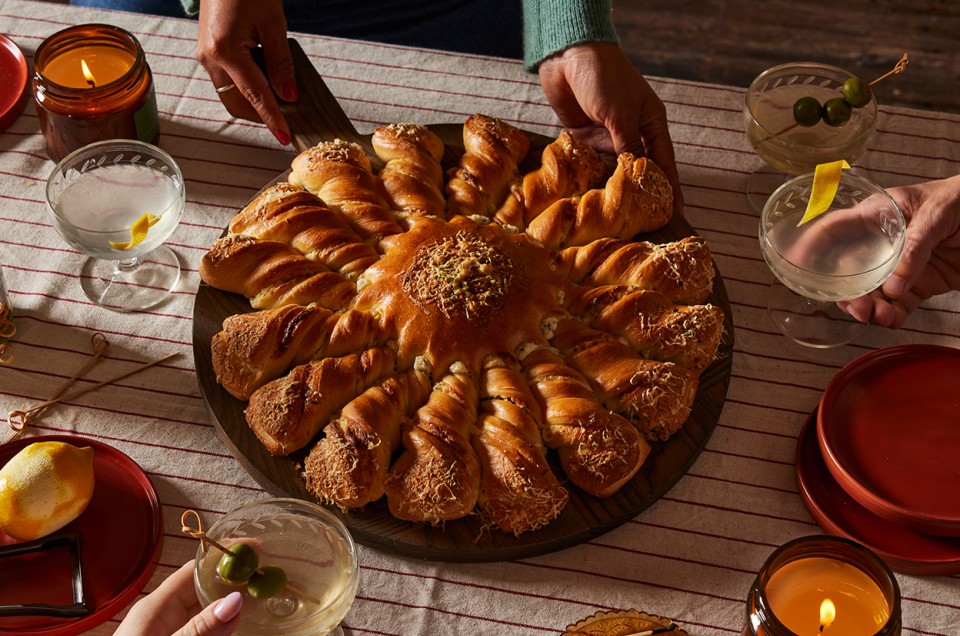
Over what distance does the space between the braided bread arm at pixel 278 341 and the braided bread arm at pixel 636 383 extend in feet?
1.15

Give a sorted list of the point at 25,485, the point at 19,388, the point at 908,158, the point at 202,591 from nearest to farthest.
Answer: the point at 202,591 < the point at 25,485 < the point at 19,388 < the point at 908,158

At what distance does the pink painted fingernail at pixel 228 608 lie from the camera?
129 cm

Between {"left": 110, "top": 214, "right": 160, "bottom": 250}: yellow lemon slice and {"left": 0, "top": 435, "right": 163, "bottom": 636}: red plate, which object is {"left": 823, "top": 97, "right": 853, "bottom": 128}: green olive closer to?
{"left": 110, "top": 214, "right": 160, "bottom": 250}: yellow lemon slice

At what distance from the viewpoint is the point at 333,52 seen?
2469 mm

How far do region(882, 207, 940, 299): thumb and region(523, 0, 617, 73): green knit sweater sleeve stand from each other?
2.35ft

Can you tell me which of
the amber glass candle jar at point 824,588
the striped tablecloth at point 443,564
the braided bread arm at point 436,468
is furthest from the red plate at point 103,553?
the amber glass candle jar at point 824,588

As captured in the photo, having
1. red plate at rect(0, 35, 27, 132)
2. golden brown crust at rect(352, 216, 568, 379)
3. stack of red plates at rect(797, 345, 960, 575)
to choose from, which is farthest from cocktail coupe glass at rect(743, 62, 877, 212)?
red plate at rect(0, 35, 27, 132)

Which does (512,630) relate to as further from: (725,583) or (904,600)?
(904,600)

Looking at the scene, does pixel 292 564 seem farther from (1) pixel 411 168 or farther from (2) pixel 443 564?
(1) pixel 411 168

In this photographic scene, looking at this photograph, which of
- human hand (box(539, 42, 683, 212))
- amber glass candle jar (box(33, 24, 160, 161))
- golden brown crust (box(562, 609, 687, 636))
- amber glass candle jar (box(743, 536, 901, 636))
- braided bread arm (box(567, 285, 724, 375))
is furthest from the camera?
human hand (box(539, 42, 683, 212))

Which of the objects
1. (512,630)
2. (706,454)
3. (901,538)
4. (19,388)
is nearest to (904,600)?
(901,538)

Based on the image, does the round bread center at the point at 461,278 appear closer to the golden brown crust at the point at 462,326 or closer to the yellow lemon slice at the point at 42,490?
the golden brown crust at the point at 462,326

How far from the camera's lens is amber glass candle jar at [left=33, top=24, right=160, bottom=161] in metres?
2.02

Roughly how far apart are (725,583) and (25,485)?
3.60ft
